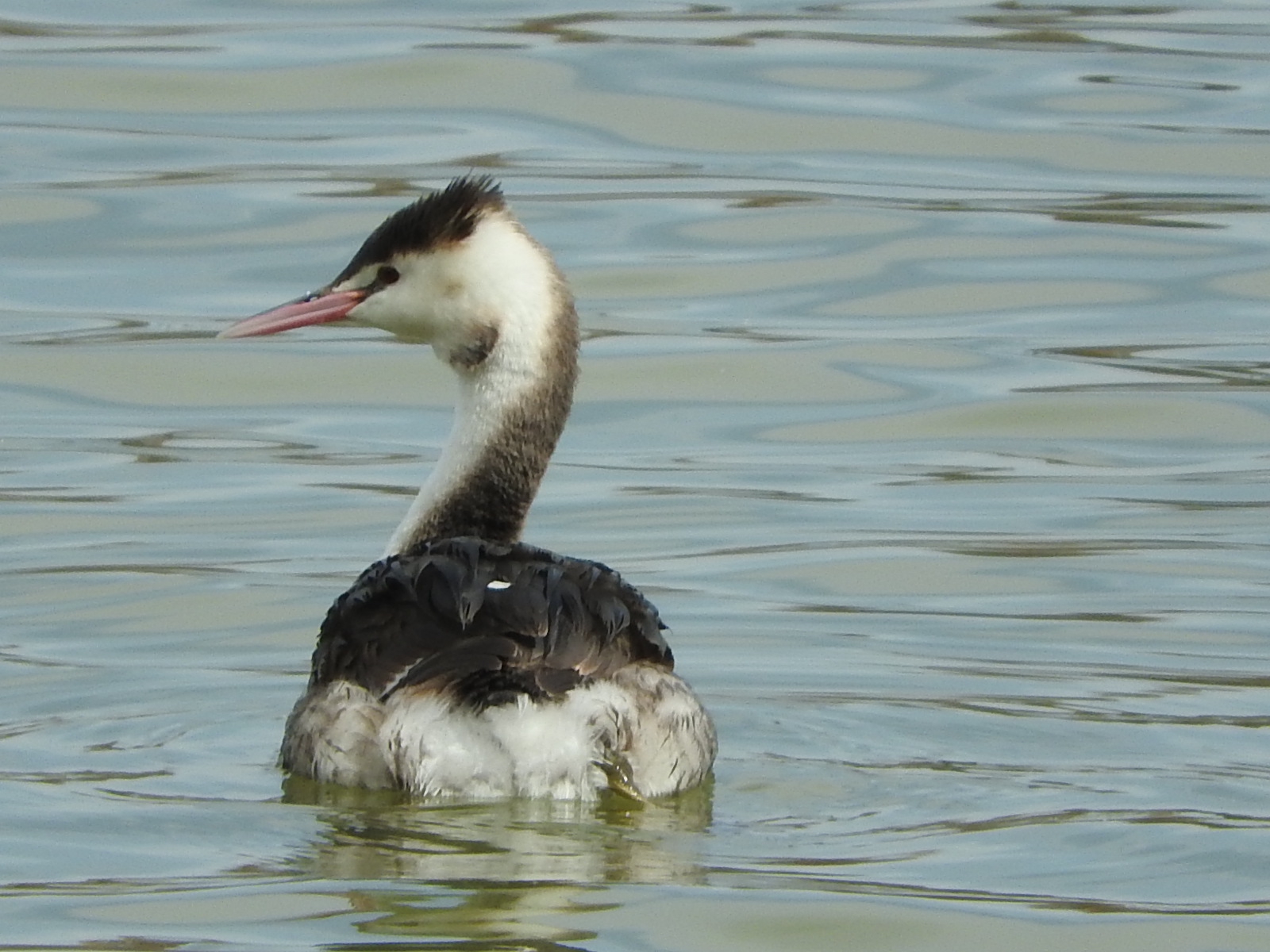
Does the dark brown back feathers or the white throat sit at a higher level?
the white throat

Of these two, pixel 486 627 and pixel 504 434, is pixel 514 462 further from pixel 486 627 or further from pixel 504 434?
pixel 486 627

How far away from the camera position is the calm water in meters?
5.98

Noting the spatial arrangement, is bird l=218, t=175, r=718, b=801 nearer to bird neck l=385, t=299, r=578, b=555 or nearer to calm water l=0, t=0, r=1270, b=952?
bird neck l=385, t=299, r=578, b=555

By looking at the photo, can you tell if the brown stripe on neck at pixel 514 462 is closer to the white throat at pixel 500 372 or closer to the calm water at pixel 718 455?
the white throat at pixel 500 372

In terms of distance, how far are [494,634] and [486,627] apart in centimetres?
2

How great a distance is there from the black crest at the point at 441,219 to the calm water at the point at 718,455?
118 cm

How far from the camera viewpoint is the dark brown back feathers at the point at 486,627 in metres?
6.38

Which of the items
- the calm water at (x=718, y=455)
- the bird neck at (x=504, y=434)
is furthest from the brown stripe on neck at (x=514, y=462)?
the calm water at (x=718, y=455)

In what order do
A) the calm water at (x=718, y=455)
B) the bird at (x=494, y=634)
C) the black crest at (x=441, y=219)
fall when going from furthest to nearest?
the black crest at (x=441, y=219)
the bird at (x=494, y=634)
the calm water at (x=718, y=455)

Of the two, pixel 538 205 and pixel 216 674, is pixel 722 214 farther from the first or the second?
pixel 216 674

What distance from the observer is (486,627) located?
6445mm

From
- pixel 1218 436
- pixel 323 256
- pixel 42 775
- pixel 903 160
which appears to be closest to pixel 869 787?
pixel 42 775

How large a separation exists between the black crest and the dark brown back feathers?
3.31 feet

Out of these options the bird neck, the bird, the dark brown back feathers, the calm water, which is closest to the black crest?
the bird
